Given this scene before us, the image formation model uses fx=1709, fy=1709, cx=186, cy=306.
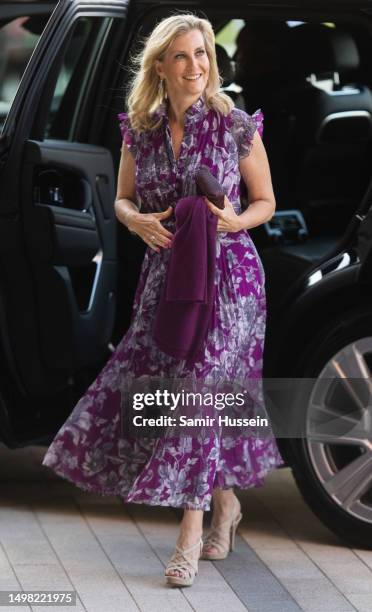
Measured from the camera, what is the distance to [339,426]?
550cm

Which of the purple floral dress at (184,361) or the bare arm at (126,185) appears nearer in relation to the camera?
the purple floral dress at (184,361)

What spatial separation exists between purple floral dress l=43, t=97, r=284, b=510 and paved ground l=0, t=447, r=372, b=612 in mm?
250

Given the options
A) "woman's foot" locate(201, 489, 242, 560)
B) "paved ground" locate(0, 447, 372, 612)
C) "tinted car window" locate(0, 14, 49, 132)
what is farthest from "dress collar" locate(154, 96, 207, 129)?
"paved ground" locate(0, 447, 372, 612)

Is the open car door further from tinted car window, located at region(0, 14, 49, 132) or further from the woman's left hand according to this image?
the woman's left hand

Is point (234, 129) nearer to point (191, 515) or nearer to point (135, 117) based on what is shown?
point (135, 117)

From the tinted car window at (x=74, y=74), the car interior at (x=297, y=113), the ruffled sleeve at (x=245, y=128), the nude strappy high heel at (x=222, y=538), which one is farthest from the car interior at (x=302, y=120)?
the nude strappy high heel at (x=222, y=538)

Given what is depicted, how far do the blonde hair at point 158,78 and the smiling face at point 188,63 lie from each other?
19mm

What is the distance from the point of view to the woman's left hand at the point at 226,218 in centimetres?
506

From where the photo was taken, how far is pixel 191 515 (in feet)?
17.1

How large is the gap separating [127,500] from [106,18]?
1677 mm

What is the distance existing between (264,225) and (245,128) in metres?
0.56

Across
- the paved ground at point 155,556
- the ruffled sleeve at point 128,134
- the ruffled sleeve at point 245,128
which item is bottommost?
the paved ground at point 155,556

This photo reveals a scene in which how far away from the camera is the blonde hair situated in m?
5.12

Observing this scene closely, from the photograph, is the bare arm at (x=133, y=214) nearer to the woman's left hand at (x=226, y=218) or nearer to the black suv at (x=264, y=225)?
the woman's left hand at (x=226, y=218)
